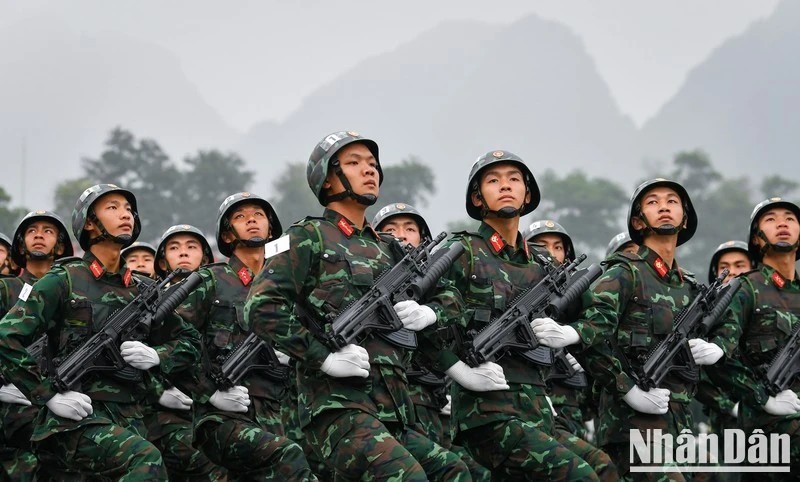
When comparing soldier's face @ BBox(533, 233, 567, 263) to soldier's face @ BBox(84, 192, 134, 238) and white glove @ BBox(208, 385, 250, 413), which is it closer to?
white glove @ BBox(208, 385, 250, 413)

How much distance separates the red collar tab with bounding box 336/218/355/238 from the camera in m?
8.94

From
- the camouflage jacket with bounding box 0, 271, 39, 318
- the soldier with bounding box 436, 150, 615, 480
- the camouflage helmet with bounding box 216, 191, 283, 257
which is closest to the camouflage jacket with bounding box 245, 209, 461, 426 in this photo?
the soldier with bounding box 436, 150, 615, 480

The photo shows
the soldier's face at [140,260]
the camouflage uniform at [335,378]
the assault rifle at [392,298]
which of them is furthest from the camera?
the soldier's face at [140,260]

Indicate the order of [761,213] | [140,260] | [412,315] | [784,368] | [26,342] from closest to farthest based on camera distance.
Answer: [412,315], [26,342], [784,368], [761,213], [140,260]

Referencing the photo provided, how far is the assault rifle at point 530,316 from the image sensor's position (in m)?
9.23

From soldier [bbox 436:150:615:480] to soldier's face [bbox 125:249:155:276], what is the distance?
6.34m

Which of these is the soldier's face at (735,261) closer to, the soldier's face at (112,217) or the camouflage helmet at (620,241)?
the camouflage helmet at (620,241)

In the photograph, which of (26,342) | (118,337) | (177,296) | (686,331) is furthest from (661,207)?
(26,342)

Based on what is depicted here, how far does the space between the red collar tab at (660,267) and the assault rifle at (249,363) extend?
320 centimetres

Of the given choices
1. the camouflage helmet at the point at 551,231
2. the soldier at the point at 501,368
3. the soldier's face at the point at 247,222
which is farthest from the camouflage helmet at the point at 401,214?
the soldier at the point at 501,368

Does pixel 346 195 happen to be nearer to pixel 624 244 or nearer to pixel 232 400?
pixel 232 400

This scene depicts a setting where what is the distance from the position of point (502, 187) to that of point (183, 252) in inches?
193

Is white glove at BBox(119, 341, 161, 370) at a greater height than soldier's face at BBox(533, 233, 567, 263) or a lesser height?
lesser

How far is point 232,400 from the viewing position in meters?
10.6
